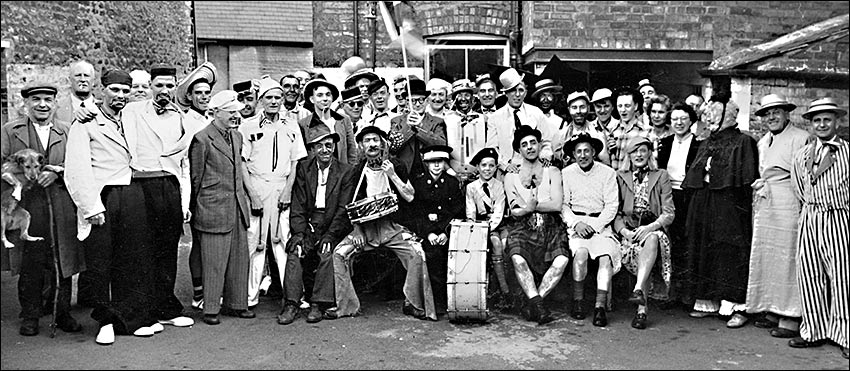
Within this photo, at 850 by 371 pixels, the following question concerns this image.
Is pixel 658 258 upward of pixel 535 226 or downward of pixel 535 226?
downward

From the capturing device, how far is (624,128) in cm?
668

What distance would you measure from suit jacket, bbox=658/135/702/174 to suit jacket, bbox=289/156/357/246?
260 cm

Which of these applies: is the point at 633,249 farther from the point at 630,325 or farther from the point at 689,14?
the point at 689,14

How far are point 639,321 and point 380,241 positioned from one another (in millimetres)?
2090

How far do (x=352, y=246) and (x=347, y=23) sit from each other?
6.13 meters

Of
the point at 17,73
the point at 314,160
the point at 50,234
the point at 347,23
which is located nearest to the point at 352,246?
the point at 314,160

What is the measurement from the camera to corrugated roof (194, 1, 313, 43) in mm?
12219

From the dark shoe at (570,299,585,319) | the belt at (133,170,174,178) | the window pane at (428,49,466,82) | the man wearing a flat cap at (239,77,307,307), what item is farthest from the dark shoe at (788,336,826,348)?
the window pane at (428,49,466,82)

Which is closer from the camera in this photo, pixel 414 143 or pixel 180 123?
pixel 180 123

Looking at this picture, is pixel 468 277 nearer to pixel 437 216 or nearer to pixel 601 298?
pixel 437 216

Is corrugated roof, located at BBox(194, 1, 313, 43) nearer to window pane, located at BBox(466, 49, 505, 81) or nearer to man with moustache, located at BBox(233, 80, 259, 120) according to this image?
window pane, located at BBox(466, 49, 505, 81)

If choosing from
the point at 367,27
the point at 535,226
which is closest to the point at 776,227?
the point at 535,226

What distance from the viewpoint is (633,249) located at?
5895 millimetres

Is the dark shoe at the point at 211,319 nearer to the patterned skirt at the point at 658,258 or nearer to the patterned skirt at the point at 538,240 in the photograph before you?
the patterned skirt at the point at 538,240
